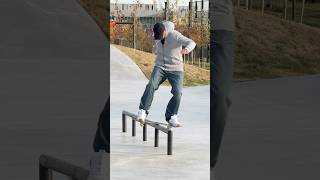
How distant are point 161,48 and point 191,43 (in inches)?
19.9

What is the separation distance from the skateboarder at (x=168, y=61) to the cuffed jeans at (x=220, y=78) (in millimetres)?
1702

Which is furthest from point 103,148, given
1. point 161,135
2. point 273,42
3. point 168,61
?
point 273,42

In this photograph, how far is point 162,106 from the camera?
15398 mm

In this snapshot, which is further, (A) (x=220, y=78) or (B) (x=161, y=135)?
(B) (x=161, y=135)

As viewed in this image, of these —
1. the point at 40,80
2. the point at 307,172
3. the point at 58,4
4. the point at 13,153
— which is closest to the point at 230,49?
the point at 307,172

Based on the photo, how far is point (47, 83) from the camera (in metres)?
20.8

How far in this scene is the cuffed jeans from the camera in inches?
229

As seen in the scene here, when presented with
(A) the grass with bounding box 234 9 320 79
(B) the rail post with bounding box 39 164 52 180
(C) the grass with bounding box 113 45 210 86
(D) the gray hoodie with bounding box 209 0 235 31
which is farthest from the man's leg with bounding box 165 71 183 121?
(A) the grass with bounding box 234 9 320 79

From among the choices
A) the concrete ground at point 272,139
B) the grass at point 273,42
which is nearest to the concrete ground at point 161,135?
the concrete ground at point 272,139

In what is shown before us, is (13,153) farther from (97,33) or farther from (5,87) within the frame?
(97,33)

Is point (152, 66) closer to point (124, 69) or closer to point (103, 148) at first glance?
point (124, 69)

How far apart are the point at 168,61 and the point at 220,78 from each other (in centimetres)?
240

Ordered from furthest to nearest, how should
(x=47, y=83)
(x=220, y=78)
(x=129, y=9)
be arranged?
(x=129, y=9) < (x=47, y=83) < (x=220, y=78)

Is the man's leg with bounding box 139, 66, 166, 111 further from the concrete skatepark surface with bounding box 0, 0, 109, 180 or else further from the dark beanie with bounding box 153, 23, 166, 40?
the concrete skatepark surface with bounding box 0, 0, 109, 180
